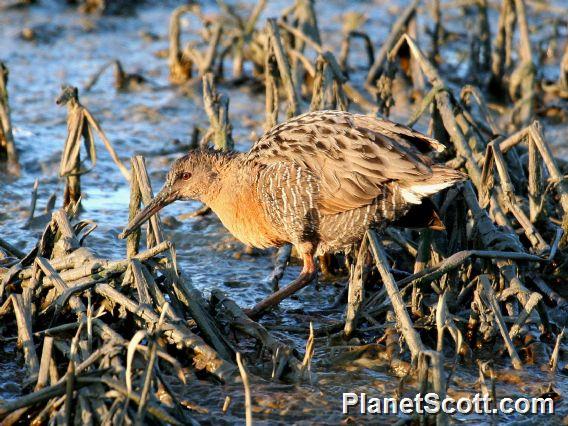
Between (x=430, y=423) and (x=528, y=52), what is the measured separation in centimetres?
512

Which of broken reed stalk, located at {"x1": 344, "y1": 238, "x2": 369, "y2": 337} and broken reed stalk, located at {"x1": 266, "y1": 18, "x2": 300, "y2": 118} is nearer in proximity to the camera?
broken reed stalk, located at {"x1": 344, "y1": 238, "x2": 369, "y2": 337}

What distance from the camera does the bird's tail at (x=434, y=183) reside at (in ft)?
15.8

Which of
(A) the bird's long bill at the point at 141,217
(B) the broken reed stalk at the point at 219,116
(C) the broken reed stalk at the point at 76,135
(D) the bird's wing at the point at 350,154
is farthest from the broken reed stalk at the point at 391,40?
(A) the bird's long bill at the point at 141,217

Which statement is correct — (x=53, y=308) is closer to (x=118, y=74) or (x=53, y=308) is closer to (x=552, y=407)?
(x=552, y=407)

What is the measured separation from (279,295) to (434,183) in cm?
104

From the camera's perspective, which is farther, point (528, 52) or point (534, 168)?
point (528, 52)

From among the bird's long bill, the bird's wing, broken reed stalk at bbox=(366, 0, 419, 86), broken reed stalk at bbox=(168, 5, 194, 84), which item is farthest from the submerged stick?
broken reed stalk at bbox=(168, 5, 194, 84)

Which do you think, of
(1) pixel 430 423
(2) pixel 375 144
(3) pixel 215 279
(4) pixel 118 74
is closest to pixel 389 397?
(1) pixel 430 423

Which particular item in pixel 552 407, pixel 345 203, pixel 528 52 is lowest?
pixel 552 407

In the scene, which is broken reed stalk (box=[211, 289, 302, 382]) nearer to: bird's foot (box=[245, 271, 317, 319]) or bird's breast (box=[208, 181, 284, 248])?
bird's foot (box=[245, 271, 317, 319])

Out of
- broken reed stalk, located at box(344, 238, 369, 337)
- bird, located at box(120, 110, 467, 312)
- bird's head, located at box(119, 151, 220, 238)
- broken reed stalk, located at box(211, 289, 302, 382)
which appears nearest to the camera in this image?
broken reed stalk, located at box(211, 289, 302, 382)

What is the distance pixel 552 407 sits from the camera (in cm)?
429

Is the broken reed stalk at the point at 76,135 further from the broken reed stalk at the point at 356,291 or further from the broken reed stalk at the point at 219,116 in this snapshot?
the broken reed stalk at the point at 356,291

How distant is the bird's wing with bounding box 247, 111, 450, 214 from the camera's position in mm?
4961
